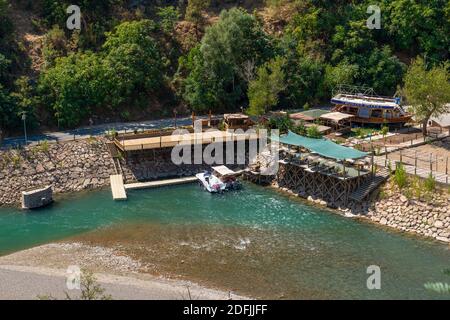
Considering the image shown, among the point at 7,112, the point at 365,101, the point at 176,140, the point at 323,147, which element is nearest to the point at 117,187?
the point at 176,140

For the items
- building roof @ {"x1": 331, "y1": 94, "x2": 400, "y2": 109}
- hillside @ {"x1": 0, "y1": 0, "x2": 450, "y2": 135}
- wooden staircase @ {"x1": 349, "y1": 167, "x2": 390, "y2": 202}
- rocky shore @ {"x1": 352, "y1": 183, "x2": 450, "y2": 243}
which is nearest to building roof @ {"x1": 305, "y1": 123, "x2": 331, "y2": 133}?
building roof @ {"x1": 331, "y1": 94, "x2": 400, "y2": 109}

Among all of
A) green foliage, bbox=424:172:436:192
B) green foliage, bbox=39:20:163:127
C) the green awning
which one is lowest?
green foliage, bbox=424:172:436:192

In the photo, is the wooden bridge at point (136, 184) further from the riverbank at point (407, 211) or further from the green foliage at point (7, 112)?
the riverbank at point (407, 211)

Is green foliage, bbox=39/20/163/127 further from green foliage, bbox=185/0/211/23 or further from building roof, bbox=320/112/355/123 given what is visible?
building roof, bbox=320/112/355/123

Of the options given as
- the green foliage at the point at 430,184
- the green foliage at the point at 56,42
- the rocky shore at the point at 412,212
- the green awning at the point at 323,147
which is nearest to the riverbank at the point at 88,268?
the rocky shore at the point at 412,212
